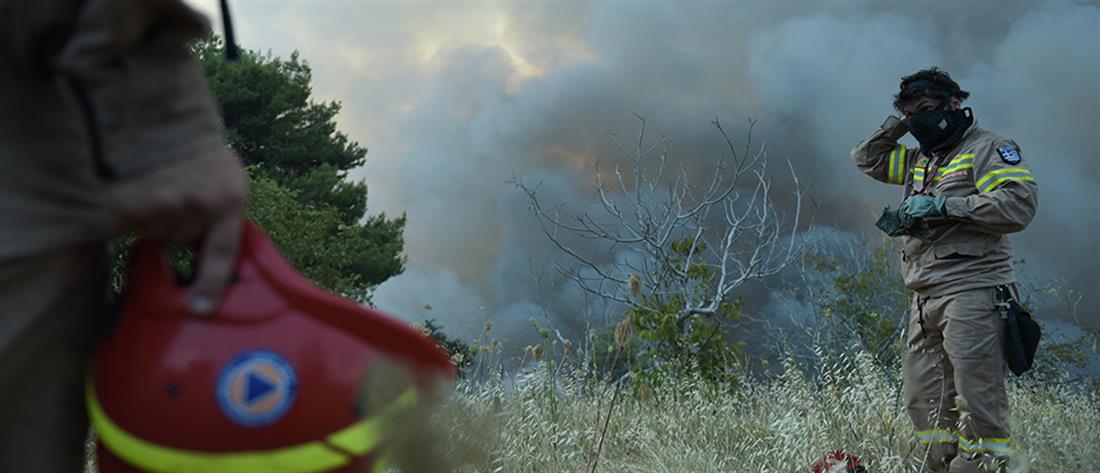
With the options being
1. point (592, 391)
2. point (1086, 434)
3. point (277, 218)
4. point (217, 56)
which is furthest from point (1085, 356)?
point (217, 56)

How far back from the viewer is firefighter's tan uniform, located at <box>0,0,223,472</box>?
1.19m

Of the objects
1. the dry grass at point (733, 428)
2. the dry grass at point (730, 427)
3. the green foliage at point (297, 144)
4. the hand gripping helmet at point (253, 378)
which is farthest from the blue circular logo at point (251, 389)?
the green foliage at point (297, 144)

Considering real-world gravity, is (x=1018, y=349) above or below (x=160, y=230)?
above

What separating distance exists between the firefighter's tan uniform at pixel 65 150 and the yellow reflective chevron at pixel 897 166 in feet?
15.0

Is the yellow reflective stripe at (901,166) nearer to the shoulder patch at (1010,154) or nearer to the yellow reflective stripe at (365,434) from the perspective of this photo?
the shoulder patch at (1010,154)

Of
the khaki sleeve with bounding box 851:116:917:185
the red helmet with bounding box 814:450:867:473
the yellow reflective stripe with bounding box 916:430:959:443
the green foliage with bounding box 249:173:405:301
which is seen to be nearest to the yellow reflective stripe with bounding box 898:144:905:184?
the khaki sleeve with bounding box 851:116:917:185

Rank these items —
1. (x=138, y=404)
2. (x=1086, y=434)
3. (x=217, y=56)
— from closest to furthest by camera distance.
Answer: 1. (x=138, y=404)
2. (x=1086, y=434)
3. (x=217, y=56)

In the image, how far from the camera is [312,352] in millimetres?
1139

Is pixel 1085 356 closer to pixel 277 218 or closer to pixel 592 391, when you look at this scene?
pixel 592 391

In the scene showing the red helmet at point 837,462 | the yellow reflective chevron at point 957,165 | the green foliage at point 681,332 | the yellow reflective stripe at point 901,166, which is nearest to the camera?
the red helmet at point 837,462

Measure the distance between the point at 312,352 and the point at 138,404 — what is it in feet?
0.72

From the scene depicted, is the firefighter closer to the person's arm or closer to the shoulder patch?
the shoulder patch

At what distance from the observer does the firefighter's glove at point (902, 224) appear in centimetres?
462

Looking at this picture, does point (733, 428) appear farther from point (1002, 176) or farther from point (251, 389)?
point (251, 389)
